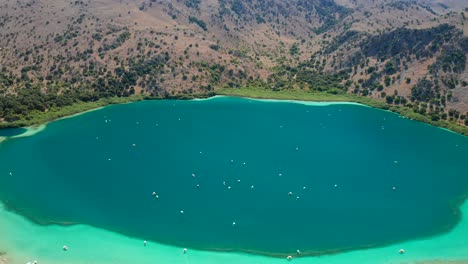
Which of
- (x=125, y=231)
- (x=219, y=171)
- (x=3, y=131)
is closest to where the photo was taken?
(x=125, y=231)

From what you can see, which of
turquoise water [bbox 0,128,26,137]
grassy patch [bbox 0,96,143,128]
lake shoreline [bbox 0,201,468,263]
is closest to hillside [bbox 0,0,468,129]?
grassy patch [bbox 0,96,143,128]

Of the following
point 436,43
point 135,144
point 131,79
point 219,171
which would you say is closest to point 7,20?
point 131,79

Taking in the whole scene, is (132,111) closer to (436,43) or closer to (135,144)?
(135,144)

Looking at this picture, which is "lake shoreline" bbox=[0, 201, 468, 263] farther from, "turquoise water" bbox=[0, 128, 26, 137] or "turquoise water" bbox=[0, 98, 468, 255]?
"turquoise water" bbox=[0, 128, 26, 137]

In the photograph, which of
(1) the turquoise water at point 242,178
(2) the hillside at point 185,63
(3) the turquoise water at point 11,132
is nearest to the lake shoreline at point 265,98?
(3) the turquoise water at point 11,132

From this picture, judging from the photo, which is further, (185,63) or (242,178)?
(185,63)

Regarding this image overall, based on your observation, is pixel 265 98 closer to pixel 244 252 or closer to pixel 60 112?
pixel 60 112

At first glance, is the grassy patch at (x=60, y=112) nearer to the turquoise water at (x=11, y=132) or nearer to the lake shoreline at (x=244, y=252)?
the turquoise water at (x=11, y=132)

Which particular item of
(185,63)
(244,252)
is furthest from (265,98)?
(244,252)
